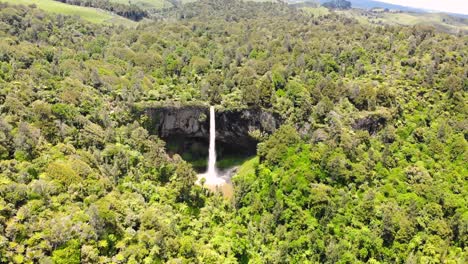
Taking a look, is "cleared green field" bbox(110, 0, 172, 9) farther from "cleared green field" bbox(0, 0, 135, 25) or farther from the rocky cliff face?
the rocky cliff face

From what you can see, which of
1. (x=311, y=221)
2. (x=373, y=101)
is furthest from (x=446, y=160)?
(x=311, y=221)

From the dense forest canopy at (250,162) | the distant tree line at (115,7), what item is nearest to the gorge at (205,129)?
the dense forest canopy at (250,162)

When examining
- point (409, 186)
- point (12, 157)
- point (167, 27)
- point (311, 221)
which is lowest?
point (311, 221)

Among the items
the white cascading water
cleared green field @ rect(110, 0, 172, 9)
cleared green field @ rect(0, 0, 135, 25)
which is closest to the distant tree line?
cleared green field @ rect(0, 0, 135, 25)

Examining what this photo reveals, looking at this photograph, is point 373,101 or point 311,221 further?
point 373,101

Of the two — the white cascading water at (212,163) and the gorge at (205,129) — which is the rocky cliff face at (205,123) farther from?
the white cascading water at (212,163)

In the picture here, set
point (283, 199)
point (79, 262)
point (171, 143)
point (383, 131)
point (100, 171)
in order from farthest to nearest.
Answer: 1. point (171, 143)
2. point (383, 131)
3. point (283, 199)
4. point (100, 171)
5. point (79, 262)

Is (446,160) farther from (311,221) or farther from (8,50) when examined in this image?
(8,50)
